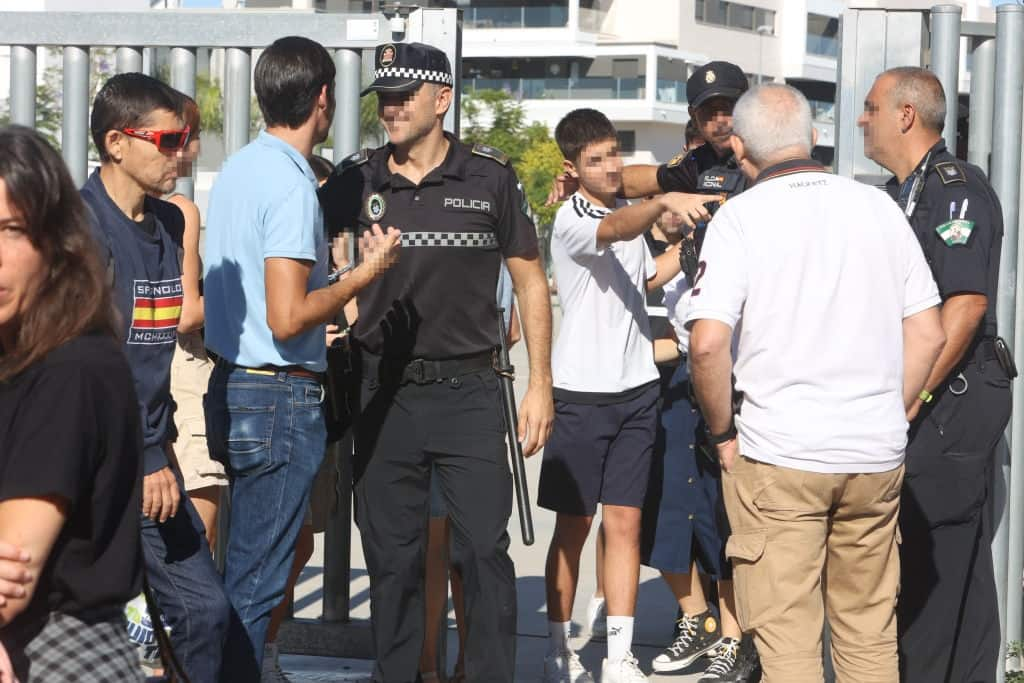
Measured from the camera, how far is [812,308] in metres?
4.18

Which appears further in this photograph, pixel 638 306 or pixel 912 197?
pixel 638 306

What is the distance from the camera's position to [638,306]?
6.02 metres

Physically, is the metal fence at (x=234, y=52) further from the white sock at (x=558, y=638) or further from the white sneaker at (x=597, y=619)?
the white sneaker at (x=597, y=619)

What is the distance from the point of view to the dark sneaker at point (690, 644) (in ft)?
19.9

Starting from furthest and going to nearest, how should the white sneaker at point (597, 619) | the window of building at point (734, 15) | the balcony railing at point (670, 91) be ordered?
1. the window of building at point (734, 15)
2. the balcony railing at point (670, 91)
3. the white sneaker at point (597, 619)

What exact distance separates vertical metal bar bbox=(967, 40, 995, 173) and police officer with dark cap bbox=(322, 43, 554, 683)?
1842 millimetres

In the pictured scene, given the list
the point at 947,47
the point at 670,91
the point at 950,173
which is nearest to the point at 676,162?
the point at 947,47

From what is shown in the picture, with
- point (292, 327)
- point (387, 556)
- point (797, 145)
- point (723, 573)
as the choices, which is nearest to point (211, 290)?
point (292, 327)

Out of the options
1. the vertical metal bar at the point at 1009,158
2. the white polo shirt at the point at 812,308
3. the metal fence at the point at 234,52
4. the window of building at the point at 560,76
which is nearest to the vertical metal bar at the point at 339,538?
the metal fence at the point at 234,52

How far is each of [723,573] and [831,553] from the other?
5.62 ft

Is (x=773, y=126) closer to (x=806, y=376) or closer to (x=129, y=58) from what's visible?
(x=806, y=376)

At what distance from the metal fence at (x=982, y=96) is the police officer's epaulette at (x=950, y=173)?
579 millimetres

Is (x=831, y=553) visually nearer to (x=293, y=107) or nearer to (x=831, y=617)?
(x=831, y=617)

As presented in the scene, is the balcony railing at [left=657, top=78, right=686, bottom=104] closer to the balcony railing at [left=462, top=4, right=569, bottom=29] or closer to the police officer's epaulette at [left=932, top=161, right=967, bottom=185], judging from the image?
the balcony railing at [left=462, top=4, right=569, bottom=29]
